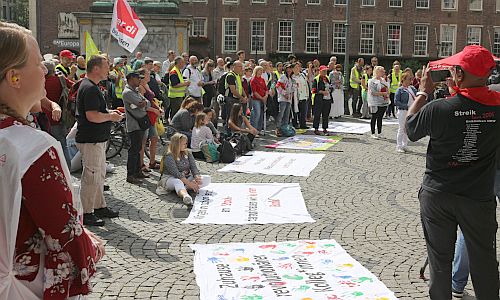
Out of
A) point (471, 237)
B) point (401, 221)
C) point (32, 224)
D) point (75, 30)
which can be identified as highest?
point (75, 30)

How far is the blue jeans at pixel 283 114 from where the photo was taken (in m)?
17.7

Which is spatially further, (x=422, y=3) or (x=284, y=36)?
(x=422, y=3)

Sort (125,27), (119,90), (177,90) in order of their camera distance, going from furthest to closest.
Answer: (177,90) → (119,90) → (125,27)

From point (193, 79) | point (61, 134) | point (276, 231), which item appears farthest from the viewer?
point (193, 79)

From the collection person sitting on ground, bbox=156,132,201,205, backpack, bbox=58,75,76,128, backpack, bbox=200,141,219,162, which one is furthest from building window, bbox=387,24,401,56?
person sitting on ground, bbox=156,132,201,205

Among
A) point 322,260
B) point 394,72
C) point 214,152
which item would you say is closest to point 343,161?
point 214,152

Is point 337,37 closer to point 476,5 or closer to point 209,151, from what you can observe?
point 476,5

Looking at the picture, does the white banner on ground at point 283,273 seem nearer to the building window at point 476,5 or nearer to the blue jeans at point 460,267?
the blue jeans at point 460,267

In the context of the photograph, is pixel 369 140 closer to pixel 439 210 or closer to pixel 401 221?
pixel 401 221

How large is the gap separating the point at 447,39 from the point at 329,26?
10523 millimetres

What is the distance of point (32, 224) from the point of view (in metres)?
2.40

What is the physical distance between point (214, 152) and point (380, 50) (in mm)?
43893

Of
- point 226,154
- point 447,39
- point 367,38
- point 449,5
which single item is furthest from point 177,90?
point 449,5

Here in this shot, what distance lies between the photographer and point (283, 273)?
5809mm
